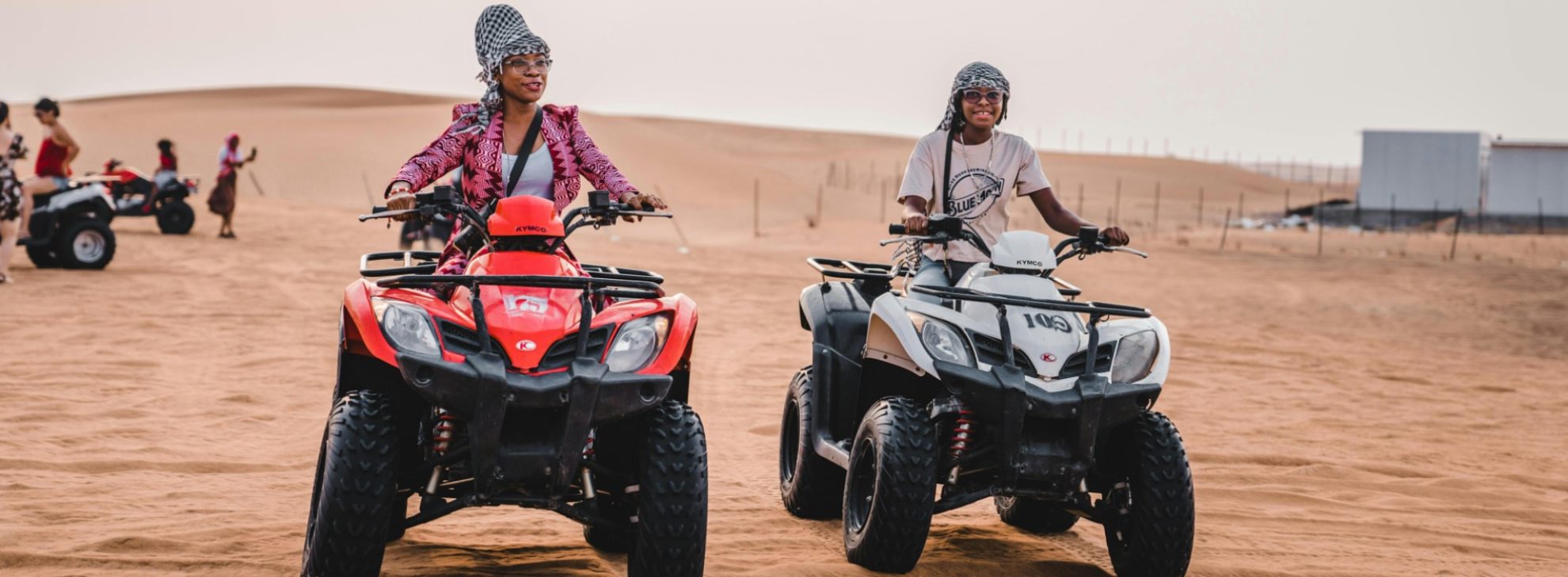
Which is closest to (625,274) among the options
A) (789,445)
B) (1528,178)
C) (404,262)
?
(404,262)

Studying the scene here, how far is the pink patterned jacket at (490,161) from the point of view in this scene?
19.7 ft

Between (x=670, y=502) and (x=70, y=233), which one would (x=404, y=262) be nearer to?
(x=670, y=502)

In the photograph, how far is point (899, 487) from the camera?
19.4 ft

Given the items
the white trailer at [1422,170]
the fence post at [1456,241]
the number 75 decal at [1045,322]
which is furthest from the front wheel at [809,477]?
A: the white trailer at [1422,170]

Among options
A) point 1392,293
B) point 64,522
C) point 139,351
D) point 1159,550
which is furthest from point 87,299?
point 1392,293

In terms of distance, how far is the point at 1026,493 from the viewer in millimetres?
5859

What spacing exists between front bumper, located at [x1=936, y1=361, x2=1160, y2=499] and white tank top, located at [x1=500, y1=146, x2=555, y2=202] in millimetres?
1615

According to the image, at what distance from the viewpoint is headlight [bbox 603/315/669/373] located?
5.27 m

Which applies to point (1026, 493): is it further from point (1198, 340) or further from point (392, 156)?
point (392, 156)

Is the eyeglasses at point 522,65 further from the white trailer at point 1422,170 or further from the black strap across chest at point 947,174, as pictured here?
the white trailer at point 1422,170

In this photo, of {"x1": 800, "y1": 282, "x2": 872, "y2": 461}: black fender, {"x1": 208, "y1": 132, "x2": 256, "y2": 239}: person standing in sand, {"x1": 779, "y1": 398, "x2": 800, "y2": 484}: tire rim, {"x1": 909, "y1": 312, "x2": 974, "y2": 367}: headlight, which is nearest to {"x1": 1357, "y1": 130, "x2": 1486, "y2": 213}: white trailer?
{"x1": 208, "y1": 132, "x2": 256, "y2": 239}: person standing in sand

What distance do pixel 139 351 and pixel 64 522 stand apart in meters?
6.37

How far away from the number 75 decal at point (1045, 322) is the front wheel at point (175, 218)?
22206 millimetres

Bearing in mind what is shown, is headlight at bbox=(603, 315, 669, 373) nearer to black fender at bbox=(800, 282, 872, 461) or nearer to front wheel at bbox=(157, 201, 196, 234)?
black fender at bbox=(800, 282, 872, 461)
